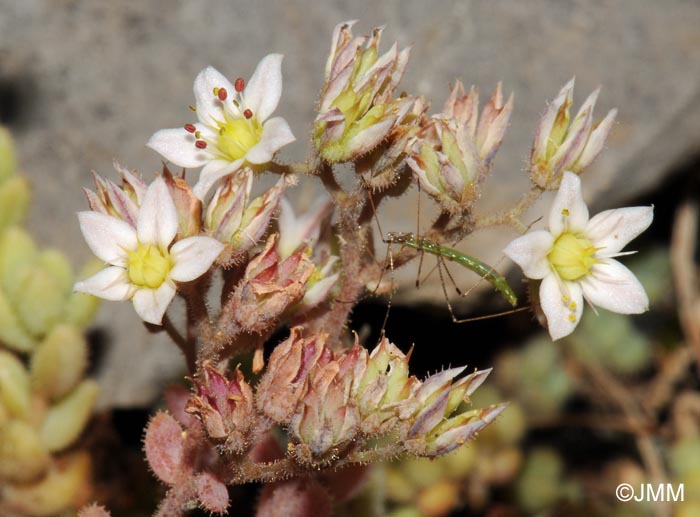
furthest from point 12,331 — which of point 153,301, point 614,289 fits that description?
point 614,289

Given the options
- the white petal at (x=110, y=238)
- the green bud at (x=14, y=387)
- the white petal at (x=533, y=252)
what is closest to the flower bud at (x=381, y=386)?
the white petal at (x=533, y=252)

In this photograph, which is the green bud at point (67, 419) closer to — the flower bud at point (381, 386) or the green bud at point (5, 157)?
the green bud at point (5, 157)

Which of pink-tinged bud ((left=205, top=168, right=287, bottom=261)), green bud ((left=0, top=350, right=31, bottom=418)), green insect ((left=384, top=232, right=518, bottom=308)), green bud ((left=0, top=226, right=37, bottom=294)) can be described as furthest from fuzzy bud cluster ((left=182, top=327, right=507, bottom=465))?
green bud ((left=0, top=226, right=37, bottom=294))

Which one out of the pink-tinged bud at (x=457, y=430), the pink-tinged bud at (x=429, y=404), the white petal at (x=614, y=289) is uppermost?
the white petal at (x=614, y=289)

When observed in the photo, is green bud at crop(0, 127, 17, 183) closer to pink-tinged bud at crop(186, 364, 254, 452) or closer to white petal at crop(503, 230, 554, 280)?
pink-tinged bud at crop(186, 364, 254, 452)

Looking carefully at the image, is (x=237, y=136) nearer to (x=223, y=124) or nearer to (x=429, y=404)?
(x=223, y=124)

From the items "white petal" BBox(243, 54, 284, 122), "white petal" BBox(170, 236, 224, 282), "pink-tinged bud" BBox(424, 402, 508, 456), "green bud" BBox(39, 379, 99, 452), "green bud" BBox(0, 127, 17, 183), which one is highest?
"white petal" BBox(243, 54, 284, 122)

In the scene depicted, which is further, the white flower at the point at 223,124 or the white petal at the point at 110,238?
the white flower at the point at 223,124

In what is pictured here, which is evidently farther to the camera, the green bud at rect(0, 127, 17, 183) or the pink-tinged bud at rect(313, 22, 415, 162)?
the green bud at rect(0, 127, 17, 183)
